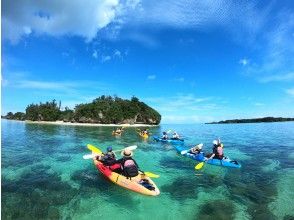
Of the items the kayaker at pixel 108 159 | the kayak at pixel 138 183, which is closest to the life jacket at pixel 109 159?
the kayaker at pixel 108 159

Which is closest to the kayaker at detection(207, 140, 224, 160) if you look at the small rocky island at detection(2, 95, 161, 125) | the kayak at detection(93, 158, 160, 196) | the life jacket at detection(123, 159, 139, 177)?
the kayak at detection(93, 158, 160, 196)

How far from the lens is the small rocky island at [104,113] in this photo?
12275 cm

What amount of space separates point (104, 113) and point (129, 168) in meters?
109

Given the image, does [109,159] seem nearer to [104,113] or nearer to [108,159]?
[108,159]

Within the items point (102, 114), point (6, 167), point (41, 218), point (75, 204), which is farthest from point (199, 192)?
point (102, 114)

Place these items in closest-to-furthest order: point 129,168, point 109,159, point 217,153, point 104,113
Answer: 1. point 129,168
2. point 109,159
3. point 217,153
4. point 104,113

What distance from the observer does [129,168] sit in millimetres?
Answer: 15047

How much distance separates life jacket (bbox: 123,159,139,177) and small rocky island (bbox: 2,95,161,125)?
351 feet

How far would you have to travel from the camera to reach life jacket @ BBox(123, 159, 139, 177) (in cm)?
1502

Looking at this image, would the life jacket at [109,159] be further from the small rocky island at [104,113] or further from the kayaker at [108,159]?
the small rocky island at [104,113]

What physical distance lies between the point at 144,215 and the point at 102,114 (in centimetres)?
11185

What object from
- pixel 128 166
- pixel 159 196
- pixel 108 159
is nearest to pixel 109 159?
pixel 108 159

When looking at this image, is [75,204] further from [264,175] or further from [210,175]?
[264,175]

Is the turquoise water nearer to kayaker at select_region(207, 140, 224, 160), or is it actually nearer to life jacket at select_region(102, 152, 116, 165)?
kayaker at select_region(207, 140, 224, 160)
